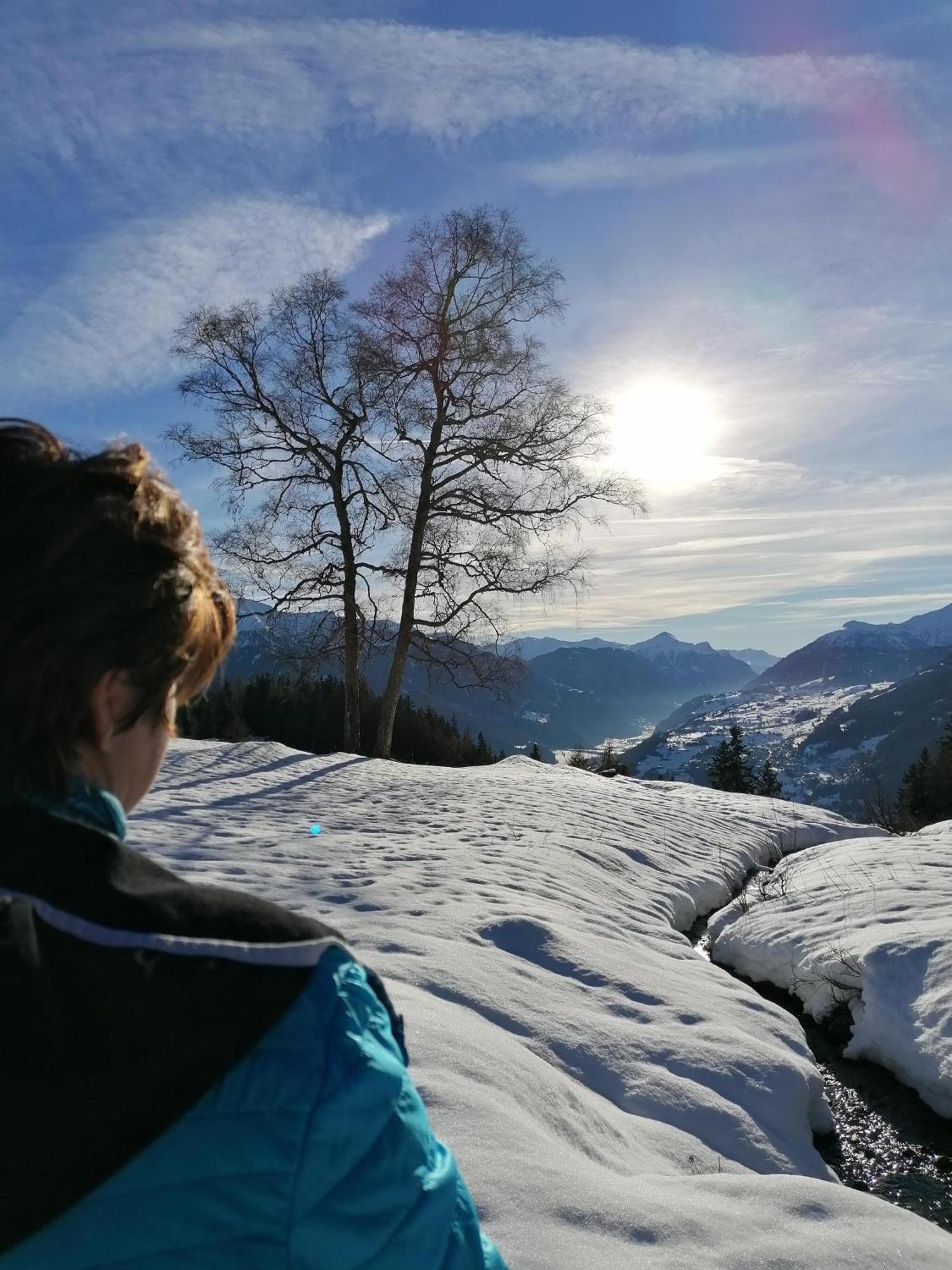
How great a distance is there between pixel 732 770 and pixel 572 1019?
→ 34.7 metres

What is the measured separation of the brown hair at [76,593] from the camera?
41.8 inches

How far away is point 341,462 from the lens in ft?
56.9

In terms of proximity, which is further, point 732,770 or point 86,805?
point 732,770

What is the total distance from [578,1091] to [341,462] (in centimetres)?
1515

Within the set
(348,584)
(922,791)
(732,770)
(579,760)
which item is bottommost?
(922,791)

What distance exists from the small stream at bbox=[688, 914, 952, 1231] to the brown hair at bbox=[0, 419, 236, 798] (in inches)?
168

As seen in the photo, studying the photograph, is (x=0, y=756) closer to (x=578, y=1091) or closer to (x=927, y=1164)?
(x=578, y=1091)

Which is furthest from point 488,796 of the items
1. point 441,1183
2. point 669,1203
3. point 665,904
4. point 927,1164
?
point 441,1183

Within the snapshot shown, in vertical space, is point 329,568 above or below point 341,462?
below

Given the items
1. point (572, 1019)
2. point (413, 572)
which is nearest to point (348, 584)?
point (413, 572)

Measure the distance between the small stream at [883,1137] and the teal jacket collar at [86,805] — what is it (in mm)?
4143

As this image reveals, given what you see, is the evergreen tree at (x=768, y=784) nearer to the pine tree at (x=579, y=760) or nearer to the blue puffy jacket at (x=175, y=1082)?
the pine tree at (x=579, y=760)

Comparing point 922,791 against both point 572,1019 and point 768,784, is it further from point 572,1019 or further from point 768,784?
point 572,1019

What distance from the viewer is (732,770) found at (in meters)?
37.1
